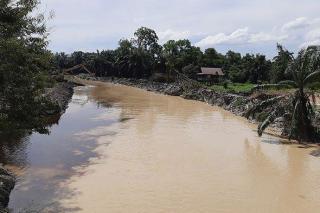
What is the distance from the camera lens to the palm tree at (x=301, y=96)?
24219 millimetres

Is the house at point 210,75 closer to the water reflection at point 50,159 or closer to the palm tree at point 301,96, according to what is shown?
the water reflection at point 50,159

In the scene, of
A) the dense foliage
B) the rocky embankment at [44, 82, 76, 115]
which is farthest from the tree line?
the dense foliage

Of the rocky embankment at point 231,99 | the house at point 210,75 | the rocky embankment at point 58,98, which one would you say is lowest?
the rocky embankment at point 58,98

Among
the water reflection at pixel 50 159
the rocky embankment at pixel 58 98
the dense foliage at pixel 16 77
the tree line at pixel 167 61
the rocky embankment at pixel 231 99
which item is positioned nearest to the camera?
Result: the dense foliage at pixel 16 77

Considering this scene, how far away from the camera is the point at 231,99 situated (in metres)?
44.9

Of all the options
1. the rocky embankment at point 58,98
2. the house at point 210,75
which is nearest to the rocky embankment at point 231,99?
the house at point 210,75

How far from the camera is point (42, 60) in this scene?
690 inches

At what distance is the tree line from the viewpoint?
72375 millimetres

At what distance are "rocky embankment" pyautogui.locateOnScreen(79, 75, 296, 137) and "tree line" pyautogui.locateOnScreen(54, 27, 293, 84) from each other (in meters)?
7.78

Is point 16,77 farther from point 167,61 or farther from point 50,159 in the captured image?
point 167,61

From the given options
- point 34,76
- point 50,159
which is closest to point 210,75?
point 50,159

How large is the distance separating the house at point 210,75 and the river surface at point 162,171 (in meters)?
45.2

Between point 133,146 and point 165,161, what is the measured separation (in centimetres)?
408

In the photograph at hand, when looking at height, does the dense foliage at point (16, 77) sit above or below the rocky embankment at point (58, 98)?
above
